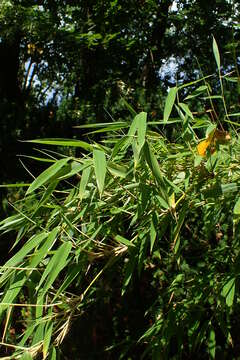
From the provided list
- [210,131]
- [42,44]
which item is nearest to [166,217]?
[210,131]

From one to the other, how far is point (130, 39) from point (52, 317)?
138 inches

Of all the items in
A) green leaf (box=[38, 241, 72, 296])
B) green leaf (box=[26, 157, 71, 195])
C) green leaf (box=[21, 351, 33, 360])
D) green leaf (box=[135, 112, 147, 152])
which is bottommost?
green leaf (box=[21, 351, 33, 360])

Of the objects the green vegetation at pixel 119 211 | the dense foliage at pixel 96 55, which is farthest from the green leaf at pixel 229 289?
the dense foliage at pixel 96 55

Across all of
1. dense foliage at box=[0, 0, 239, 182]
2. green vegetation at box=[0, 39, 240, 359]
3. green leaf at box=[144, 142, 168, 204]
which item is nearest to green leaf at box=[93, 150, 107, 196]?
green vegetation at box=[0, 39, 240, 359]

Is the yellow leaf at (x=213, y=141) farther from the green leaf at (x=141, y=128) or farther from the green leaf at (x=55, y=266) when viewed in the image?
the green leaf at (x=55, y=266)

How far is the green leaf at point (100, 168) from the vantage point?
1.15 metres

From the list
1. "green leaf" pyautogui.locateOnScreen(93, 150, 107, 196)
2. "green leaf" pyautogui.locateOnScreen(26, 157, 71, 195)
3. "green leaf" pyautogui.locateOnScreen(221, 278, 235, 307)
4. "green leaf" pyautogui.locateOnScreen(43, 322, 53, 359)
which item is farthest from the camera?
"green leaf" pyautogui.locateOnScreen(221, 278, 235, 307)

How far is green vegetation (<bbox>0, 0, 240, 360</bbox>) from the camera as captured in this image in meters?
1.42

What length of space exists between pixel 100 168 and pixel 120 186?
18cm

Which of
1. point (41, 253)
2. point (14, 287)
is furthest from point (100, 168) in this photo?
point (14, 287)

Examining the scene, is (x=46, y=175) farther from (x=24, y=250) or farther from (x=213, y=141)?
(x=213, y=141)

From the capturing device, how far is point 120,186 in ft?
4.51

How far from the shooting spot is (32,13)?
4.24m

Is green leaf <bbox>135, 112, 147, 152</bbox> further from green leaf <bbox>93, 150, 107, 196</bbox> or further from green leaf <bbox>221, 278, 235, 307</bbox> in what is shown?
green leaf <bbox>221, 278, 235, 307</bbox>
